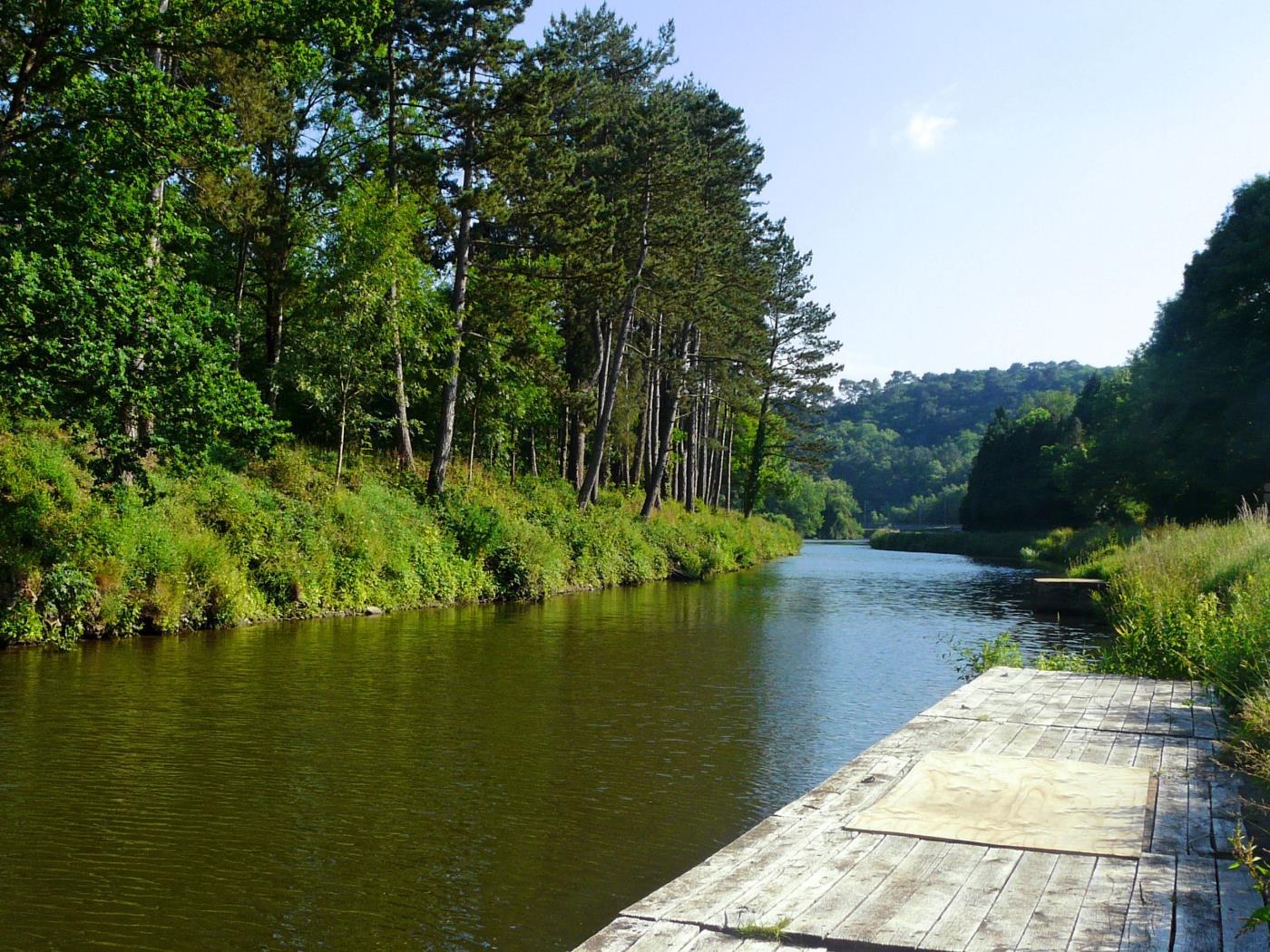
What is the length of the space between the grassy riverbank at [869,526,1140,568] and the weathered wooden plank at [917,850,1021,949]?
3034cm

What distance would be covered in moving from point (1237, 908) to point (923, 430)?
18009 cm

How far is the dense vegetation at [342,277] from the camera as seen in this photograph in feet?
49.7

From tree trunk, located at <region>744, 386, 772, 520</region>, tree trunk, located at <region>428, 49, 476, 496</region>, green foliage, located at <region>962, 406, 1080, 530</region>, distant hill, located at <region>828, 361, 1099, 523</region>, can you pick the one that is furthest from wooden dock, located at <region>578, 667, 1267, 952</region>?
distant hill, located at <region>828, 361, 1099, 523</region>

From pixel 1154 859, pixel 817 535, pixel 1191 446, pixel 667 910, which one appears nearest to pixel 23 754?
pixel 667 910

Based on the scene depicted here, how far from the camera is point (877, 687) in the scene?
532 inches

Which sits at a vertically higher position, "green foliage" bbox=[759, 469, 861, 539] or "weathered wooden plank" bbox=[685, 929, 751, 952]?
"green foliage" bbox=[759, 469, 861, 539]

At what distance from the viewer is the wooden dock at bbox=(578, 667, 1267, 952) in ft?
12.9

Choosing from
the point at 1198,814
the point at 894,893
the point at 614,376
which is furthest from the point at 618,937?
the point at 614,376

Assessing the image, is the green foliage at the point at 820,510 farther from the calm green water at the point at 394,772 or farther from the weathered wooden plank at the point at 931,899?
the weathered wooden plank at the point at 931,899

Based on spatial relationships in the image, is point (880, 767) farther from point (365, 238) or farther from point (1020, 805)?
point (365, 238)

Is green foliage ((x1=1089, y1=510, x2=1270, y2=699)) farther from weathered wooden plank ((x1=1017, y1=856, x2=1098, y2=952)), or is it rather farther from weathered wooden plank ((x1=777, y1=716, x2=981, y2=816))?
weathered wooden plank ((x1=1017, y1=856, x2=1098, y2=952))

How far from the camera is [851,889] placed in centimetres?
443

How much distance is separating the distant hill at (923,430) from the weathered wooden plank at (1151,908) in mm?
129706

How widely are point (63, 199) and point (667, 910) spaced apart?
14.9 meters
